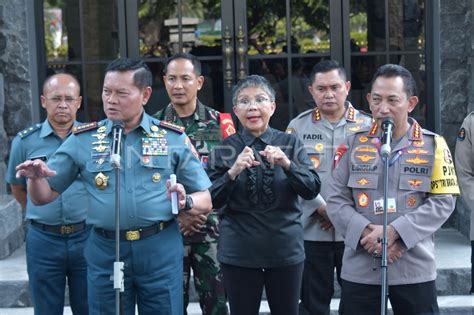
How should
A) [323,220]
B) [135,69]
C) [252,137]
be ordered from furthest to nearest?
[323,220], [252,137], [135,69]

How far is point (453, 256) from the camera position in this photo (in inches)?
294

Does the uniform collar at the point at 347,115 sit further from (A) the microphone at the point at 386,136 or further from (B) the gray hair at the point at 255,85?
(A) the microphone at the point at 386,136

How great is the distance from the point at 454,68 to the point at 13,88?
3.71 m

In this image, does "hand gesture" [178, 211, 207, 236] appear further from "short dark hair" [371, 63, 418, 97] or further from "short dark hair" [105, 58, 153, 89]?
"short dark hair" [371, 63, 418, 97]

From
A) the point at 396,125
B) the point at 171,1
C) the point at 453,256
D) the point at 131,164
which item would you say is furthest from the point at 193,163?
the point at 171,1

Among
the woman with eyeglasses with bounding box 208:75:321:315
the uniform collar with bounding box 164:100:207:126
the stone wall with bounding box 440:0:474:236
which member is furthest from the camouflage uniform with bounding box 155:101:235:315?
the stone wall with bounding box 440:0:474:236

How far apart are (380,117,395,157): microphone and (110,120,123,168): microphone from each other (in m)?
1.24

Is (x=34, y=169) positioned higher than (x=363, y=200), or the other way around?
(x=34, y=169)

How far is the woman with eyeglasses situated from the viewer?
208 inches

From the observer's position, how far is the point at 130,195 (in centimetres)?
482

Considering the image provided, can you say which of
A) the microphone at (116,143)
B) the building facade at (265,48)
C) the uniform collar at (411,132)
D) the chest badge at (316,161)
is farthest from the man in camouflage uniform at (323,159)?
the building facade at (265,48)

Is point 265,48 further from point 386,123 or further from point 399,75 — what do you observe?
point 386,123

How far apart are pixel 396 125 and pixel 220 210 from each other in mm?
1102

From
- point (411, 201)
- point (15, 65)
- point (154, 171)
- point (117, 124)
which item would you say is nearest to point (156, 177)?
point (154, 171)
